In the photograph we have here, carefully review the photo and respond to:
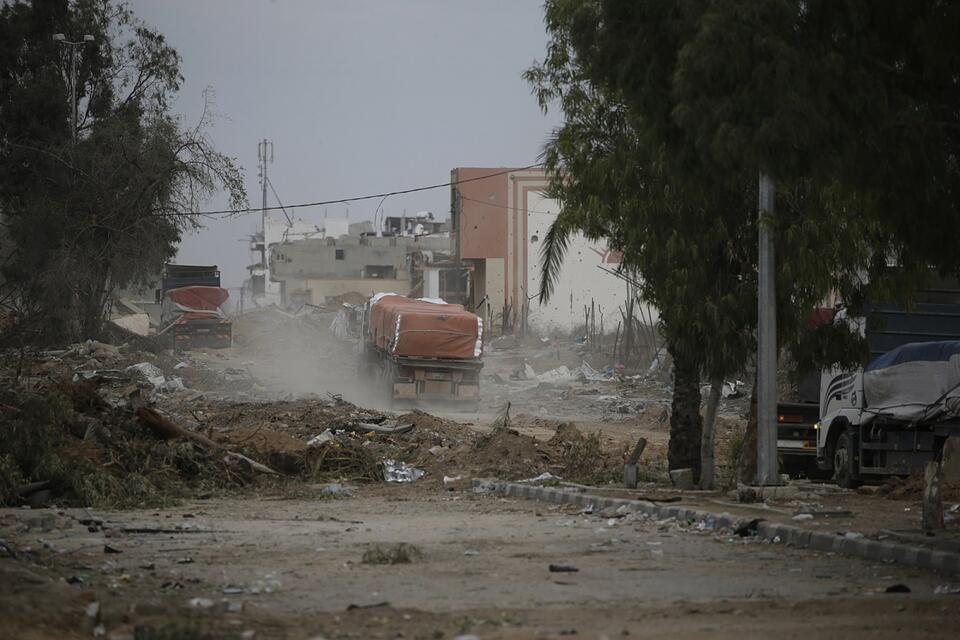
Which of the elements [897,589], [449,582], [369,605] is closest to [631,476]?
[897,589]

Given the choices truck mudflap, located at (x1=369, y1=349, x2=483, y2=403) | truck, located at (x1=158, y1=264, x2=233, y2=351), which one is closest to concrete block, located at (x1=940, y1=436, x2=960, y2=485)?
truck mudflap, located at (x1=369, y1=349, x2=483, y2=403)

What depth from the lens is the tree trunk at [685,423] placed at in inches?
774

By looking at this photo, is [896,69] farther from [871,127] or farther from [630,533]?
[630,533]

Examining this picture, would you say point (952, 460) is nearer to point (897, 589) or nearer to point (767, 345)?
point (767, 345)

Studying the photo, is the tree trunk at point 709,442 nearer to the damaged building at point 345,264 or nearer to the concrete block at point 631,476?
the concrete block at point 631,476

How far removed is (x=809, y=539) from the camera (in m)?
12.5

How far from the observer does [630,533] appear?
44.4ft

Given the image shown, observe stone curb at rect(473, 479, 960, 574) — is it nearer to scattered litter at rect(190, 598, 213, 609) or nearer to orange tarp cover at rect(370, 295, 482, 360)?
scattered litter at rect(190, 598, 213, 609)

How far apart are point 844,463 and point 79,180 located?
1428 inches

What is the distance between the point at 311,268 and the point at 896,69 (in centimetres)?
9880

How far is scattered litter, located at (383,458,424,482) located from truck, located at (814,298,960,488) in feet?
22.0

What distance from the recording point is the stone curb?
35.9 ft

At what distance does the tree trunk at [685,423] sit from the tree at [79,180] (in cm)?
2886

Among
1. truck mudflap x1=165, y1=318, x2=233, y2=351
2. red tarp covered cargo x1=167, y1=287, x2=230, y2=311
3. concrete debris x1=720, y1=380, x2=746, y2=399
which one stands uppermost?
red tarp covered cargo x1=167, y1=287, x2=230, y2=311
